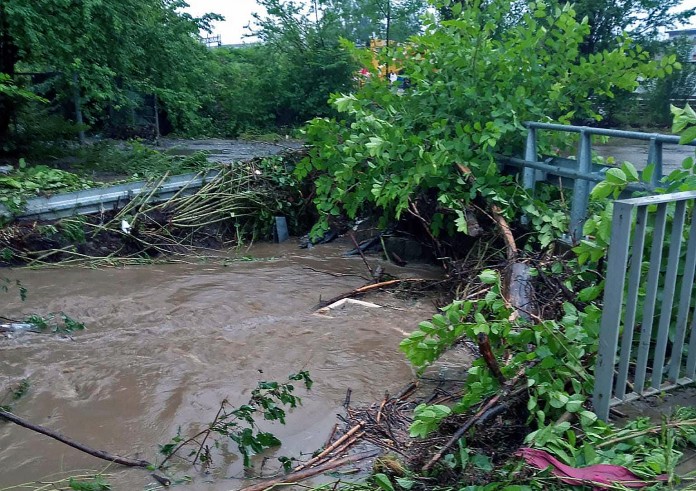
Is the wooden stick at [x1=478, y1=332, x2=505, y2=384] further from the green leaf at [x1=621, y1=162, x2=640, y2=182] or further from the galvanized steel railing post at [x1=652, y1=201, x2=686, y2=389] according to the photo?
the green leaf at [x1=621, y1=162, x2=640, y2=182]

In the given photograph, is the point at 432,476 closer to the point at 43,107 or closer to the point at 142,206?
the point at 142,206

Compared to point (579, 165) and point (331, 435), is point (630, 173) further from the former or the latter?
point (579, 165)

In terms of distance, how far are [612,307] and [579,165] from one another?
12.6ft

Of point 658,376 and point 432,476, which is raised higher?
point 658,376

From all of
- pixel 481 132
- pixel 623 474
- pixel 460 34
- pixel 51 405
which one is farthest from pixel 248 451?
pixel 460 34

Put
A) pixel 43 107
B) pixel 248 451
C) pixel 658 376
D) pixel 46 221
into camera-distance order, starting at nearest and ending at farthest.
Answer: pixel 658 376, pixel 248 451, pixel 46 221, pixel 43 107

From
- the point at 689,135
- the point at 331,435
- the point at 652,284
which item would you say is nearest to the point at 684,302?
the point at 652,284

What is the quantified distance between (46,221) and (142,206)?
1.31 metres

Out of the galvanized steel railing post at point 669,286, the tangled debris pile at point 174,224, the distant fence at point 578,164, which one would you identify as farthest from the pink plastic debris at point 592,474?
the tangled debris pile at point 174,224

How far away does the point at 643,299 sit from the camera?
10.9ft

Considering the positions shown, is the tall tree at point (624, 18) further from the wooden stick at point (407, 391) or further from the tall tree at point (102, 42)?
the wooden stick at point (407, 391)

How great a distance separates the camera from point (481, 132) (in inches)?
297

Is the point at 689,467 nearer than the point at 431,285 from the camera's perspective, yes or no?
Yes

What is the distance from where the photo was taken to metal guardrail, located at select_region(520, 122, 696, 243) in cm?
530
